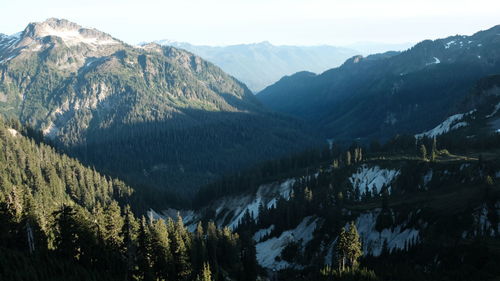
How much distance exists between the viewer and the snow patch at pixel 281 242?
117356 millimetres

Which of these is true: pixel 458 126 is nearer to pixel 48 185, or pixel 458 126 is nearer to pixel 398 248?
pixel 398 248

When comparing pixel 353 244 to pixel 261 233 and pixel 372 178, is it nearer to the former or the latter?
pixel 261 233

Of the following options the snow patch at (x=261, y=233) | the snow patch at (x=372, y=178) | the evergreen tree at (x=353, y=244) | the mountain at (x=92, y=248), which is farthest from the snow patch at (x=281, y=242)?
the evergreen tree at (x=353, y=244)

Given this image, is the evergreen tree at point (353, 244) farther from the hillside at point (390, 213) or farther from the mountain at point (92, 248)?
the mountain at point (92, 248)

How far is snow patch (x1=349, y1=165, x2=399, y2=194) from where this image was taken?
140375mm

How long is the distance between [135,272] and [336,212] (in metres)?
58.6

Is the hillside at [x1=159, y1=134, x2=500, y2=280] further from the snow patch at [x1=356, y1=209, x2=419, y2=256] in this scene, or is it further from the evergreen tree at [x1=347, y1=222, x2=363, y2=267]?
the evergreen tree at [x1=347, y1=222, x2=363, y2=267]

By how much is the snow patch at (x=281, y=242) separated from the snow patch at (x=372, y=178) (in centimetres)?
2519

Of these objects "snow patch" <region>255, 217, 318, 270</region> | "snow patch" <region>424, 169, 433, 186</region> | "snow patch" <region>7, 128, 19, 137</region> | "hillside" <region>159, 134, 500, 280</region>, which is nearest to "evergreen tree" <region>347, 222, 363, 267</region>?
"hillside" <region>159, 134, 500, 280</region>

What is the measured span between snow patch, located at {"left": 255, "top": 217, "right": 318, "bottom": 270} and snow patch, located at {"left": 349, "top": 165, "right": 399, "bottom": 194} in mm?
25193

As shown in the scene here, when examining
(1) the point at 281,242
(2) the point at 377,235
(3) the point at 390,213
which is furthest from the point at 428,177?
(1) the point at 281,242

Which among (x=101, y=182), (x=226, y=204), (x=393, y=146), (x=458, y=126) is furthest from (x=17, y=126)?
(x=458, y=126)

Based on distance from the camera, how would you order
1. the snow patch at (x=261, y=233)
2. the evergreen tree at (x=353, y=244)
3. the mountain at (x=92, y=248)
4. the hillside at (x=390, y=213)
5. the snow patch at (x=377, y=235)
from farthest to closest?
the snow patch at (x=261, y=233) < the snow patch at (x=377, y=235) < the evergreen tree at (x=353, y=244) < the hillside at (x=390, y=213) < the mountain at (x=92, y=248)

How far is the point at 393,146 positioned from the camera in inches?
7175
